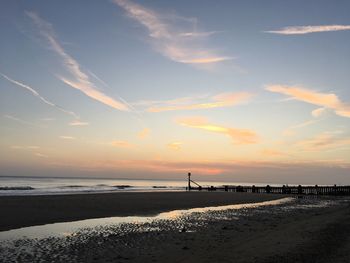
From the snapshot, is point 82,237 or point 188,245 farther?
point 82,237

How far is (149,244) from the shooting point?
46.5 ft

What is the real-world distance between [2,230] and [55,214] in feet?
22.8

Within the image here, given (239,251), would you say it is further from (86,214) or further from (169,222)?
(86,214)

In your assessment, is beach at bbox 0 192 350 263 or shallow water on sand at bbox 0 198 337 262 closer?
beach at bbox 0 192 350 263

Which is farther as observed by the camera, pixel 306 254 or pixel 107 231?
pixel 107 231

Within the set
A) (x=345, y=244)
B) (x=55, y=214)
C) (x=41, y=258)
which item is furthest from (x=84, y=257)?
(x=55, y=214)

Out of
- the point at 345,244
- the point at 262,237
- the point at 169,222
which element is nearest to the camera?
the point at 345,244

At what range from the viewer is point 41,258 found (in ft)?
37.7

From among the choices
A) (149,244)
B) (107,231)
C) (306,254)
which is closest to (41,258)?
(149,244)

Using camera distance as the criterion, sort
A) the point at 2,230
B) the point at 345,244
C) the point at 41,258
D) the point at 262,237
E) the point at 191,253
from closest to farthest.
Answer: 1. the point at 41,258
2. the point at 191,253
3. the point at 345,244
4. the point at 262,237
5. the point at 2,230

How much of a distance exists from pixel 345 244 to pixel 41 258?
11.0 meters

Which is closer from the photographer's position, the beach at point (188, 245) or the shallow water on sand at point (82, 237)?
the beach at point (188, 245)

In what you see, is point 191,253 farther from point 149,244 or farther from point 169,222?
point 169,222

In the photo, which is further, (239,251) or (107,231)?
(107,231)
